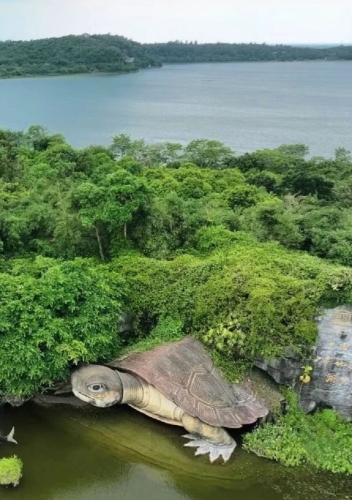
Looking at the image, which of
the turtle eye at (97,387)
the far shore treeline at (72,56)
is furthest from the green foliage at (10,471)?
the far shore treeline at (72,56)

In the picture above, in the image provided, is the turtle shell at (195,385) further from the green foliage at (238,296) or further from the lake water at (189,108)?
the lake water at (189,108)

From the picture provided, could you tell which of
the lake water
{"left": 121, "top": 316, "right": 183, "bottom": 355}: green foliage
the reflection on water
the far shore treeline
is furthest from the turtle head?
the far shore treeline

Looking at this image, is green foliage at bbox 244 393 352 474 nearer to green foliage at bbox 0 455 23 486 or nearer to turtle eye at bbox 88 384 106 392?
turtle eye at bbox 88 384 106 392

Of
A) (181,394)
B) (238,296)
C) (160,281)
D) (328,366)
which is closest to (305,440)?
(328,366)

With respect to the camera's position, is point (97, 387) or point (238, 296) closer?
point (97, 387)

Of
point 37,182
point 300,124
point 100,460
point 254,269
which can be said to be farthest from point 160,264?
point 300,124

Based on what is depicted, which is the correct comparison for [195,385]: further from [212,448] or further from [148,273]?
[148,273]
